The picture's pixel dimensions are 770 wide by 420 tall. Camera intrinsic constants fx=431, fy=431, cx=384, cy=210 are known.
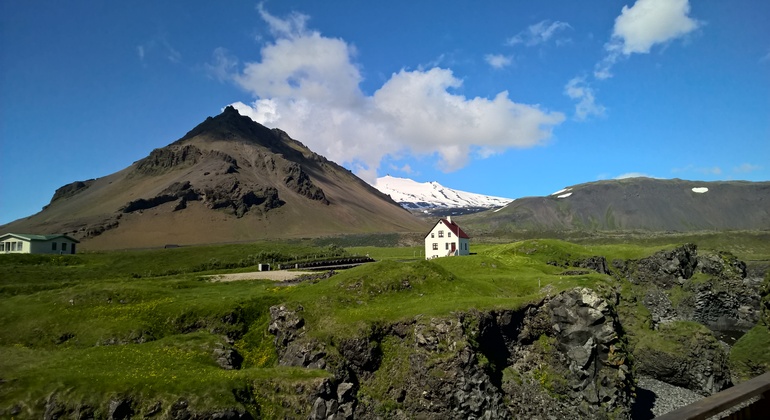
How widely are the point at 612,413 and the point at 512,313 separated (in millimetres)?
11536

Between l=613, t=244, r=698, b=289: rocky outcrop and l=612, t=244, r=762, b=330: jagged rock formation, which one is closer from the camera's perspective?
l=612, t=244, r=762, b=330: jagged rock formation

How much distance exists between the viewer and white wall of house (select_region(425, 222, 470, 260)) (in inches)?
3674

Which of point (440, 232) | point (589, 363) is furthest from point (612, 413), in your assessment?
point (440, 232)

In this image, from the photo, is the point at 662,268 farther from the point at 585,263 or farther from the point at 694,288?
the point at 585,263

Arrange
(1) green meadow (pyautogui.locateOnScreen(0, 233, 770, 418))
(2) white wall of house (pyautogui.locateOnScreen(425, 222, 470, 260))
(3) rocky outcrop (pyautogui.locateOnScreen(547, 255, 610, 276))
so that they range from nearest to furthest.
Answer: (1) green meadow (pyautogui.locateOnScreen(0, 233, 770, 418)), (3) rocky outcrop (pyautogui.locateOnScreen(547, 255, 610, 276)), (2) white wall of house (pyautogui.locateOnScreen(425, 222, 470, 260))

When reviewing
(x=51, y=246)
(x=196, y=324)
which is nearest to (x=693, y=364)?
(x=196, y=324)

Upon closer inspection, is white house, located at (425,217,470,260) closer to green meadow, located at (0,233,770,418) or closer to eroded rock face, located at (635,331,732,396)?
green meadow, located at (0,233,770,418)

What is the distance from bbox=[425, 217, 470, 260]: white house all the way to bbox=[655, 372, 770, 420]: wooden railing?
86039 mm

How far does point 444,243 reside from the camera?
310 feet

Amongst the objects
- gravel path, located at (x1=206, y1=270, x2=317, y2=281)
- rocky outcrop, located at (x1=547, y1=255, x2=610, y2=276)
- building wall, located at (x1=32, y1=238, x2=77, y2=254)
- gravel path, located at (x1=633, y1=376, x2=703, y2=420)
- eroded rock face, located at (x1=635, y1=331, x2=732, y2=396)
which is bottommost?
gravel path, located at (x1=633, y1=376, x2=703, y2=420)

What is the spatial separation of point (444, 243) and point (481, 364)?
58.6m

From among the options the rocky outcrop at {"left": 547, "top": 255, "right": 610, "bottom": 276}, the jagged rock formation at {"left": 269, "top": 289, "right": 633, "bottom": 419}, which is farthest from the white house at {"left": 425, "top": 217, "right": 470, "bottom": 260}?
the jagged rock formation at {"left": 269, "top": 289, "right": 633, "bottom": 419}

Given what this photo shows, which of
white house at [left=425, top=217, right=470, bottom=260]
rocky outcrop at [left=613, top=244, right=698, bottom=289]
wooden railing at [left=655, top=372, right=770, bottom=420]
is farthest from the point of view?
white house at [left=425, top=217, right=470, bottom=260]

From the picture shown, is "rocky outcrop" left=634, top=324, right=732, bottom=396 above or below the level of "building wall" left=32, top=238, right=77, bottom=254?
below
